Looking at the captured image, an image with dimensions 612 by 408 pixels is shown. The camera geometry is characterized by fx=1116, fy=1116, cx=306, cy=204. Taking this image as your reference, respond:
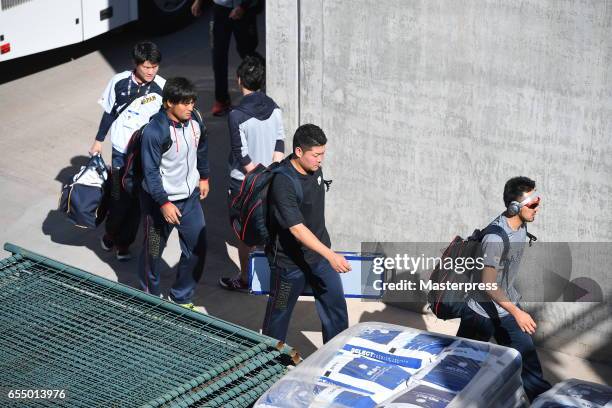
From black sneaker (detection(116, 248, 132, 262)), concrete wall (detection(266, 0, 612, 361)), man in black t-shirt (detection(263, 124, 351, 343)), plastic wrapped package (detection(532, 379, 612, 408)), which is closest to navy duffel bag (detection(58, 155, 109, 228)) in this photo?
black sneaker (detection(116, 248, 132, 262))

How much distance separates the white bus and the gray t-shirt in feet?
22.3

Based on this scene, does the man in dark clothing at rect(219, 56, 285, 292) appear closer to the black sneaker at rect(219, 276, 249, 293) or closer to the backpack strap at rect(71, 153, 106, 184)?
the black sneaker at rect(219, 276, 249, 293)

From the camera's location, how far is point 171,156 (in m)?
7.49

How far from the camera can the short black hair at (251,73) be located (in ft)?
25.7

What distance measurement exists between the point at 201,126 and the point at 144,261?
1.05m

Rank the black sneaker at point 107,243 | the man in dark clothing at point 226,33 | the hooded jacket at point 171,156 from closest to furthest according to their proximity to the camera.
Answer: the hooded jacket at point 171,156 → the black sneaker at point 107,243 → the man in dark clothing at point 226,33

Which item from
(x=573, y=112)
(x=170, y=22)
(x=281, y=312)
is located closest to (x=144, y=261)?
(x=281, y=312)

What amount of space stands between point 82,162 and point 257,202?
165 inches

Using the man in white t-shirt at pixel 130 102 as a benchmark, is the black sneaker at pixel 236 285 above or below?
below

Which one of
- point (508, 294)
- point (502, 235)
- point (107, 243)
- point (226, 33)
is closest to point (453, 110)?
point (502, 235)

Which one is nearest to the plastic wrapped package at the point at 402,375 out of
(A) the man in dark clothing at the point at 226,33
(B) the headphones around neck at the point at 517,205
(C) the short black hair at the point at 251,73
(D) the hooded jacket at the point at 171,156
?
(B) the headphones around neck at the point at 517,205

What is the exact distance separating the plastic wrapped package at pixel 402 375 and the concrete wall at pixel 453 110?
5.57 ft

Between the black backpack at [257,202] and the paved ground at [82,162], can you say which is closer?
the black backpack at [257,202]

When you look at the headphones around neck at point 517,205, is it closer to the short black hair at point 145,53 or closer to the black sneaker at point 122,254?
the short black hair at point 145,53
